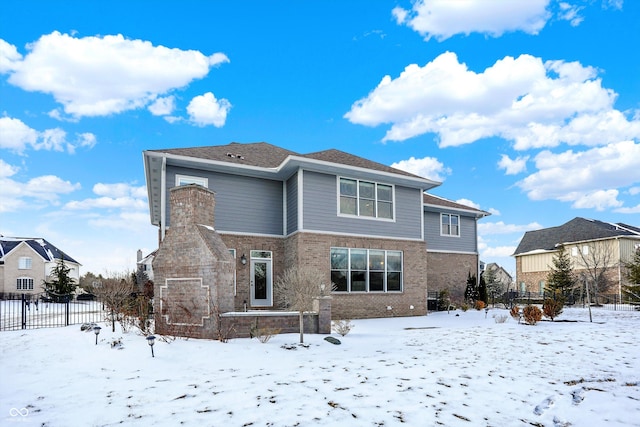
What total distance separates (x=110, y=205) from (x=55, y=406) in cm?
2363

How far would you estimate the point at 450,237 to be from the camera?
880 inches

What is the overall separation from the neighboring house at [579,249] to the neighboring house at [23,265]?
43.4 meters

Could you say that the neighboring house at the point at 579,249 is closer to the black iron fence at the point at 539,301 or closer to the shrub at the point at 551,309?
the black iron fence at the point at 539,301

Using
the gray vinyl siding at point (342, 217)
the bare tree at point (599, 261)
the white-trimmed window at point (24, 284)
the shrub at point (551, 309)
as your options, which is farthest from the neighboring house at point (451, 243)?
the white-trimmed window at point (24, 284)

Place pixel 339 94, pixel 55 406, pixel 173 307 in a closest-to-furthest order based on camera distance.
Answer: pixel 55 406 → pixel 173 307 → pixel 339 94

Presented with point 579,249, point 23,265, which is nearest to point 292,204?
point 579,249

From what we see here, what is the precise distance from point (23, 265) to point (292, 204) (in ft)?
116

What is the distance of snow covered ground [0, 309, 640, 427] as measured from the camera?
4859mm

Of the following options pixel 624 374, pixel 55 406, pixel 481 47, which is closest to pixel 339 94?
pixel 481 47

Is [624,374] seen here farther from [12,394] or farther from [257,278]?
[257,278]

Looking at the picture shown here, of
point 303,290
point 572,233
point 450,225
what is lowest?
point 303,290

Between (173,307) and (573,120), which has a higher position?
(573,120)

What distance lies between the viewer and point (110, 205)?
26250 millimetres

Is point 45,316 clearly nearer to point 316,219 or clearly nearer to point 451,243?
point 316,219
